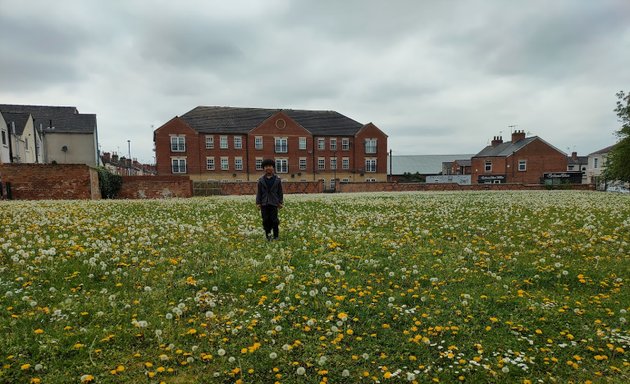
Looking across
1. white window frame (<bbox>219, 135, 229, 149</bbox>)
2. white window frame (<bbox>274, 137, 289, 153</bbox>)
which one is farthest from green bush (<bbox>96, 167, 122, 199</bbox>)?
white window frame (<bbox>274, 137, 289, 153</bbox>)

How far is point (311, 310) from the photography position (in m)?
5.52

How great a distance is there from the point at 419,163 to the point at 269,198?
120 meters

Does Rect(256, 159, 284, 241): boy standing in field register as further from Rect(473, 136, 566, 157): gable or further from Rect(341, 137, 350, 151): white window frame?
Rect(473, 136, 566, 157): gable

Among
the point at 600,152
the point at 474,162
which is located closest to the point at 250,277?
the point at 474,162

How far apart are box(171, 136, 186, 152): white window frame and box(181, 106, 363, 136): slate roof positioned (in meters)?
3.11

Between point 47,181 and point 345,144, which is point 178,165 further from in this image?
point 47,181

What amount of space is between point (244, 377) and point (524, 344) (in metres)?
3.46

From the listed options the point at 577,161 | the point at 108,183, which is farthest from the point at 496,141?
the point at 108,183

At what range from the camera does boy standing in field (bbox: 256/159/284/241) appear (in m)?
10.3

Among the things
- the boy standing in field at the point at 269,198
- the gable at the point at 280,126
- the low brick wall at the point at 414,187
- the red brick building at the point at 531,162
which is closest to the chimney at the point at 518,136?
the red brick building at the point at 531,162

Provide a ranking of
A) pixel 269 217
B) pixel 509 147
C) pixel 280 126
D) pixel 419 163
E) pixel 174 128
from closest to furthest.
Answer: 1. pixel 269 217
2. pixel 174 128
3. pixel 280 126
4. pixel 509 147
5. pixel 419 163

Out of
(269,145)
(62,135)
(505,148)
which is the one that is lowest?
(505,148)

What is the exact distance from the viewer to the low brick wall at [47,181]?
950 inches

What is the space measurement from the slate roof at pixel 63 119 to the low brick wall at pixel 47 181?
41292 millimetres
